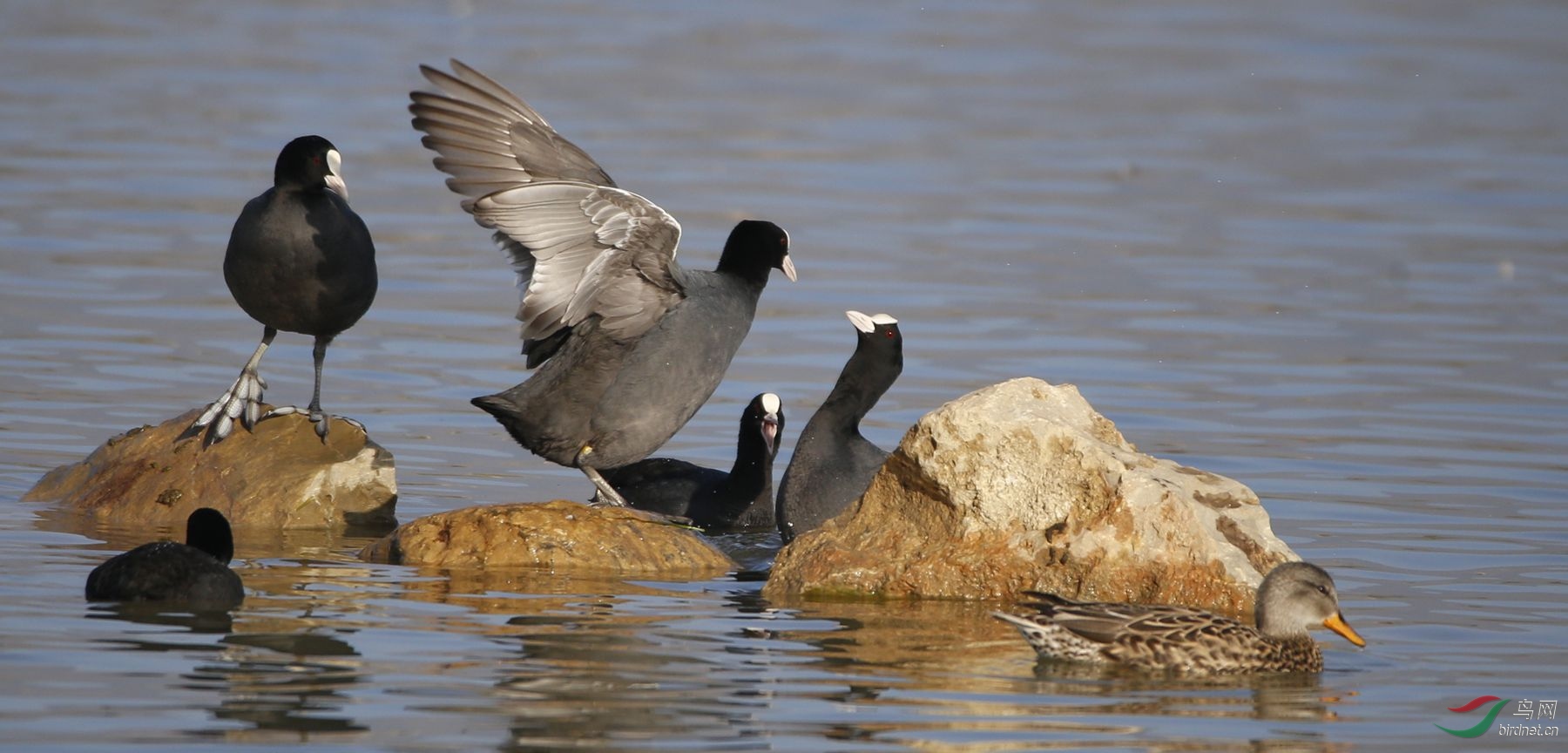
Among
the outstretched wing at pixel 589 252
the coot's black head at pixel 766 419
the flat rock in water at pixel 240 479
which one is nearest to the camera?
the outstretched wing at pixel 589 252

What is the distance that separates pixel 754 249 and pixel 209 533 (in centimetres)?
289

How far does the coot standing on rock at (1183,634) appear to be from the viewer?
6758mm

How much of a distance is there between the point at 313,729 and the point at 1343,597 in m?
4.14

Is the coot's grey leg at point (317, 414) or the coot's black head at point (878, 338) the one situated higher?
the coot's black head at point (878, 338)

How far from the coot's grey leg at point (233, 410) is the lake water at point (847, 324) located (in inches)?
29.9

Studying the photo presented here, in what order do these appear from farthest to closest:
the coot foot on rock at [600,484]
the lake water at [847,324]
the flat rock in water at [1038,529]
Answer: the coot foot on rock at [600,484], the flat rock in water at [1038,529], the lake water at [847,324]

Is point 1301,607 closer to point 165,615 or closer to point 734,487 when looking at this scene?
point 165,615

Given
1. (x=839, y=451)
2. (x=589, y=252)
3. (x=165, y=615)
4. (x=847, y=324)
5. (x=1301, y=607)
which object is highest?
(x=589, y=252)

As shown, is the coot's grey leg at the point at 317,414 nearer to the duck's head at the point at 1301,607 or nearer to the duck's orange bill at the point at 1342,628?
the duck's head at the point at 1301,607

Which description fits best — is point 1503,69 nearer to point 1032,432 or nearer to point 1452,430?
point 1452,430

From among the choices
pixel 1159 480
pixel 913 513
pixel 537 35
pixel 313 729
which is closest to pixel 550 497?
pixel 913 513

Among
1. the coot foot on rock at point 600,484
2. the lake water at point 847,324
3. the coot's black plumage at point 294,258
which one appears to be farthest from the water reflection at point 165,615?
the coot foot on rock at point 600,484

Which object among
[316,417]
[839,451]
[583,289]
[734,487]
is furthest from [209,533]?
[734,487]

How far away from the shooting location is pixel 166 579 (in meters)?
7.00
